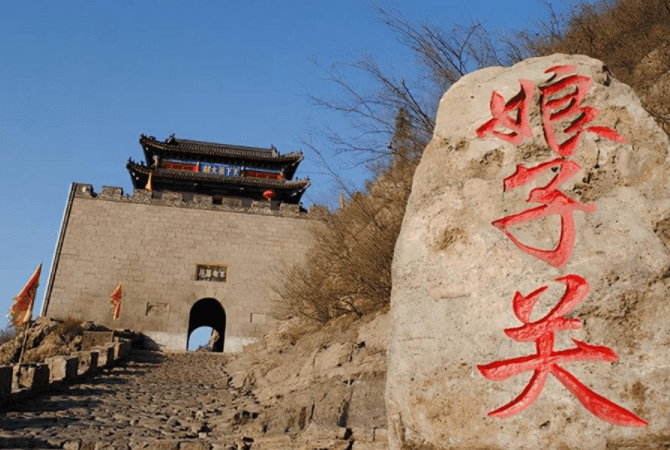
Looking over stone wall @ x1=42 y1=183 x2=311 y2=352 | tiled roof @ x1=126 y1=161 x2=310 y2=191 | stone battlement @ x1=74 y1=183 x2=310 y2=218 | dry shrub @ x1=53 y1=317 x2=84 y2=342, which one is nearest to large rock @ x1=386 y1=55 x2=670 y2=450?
dry shrub @ x1=53 y1=317 x2=84 y2=342

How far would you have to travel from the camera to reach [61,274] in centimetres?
1692

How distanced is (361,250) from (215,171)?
17614 mm

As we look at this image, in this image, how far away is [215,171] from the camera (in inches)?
896

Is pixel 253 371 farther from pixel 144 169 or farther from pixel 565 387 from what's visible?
pixel 144 169

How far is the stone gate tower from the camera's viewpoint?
55.0 ft

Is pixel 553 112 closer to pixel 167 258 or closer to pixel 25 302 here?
pixel 25 302

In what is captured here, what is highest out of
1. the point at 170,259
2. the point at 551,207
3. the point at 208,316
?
the point at 170,259

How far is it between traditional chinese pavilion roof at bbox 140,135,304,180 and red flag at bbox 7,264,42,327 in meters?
13.7

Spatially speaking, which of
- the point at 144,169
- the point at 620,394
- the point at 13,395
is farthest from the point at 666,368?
the point at 144,169

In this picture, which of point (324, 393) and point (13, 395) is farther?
point (13, 395)

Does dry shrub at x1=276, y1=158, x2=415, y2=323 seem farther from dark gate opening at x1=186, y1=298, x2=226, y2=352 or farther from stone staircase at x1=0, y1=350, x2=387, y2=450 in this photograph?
dark gate opening at x1=186, y1=298, x2=226, y2=352

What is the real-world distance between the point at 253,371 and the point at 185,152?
15.2 m

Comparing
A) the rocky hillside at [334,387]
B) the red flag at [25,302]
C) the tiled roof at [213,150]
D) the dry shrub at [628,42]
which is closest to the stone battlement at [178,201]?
the tiled roof at [213,150]

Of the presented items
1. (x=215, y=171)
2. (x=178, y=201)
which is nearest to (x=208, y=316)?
(x=178, y=201)
